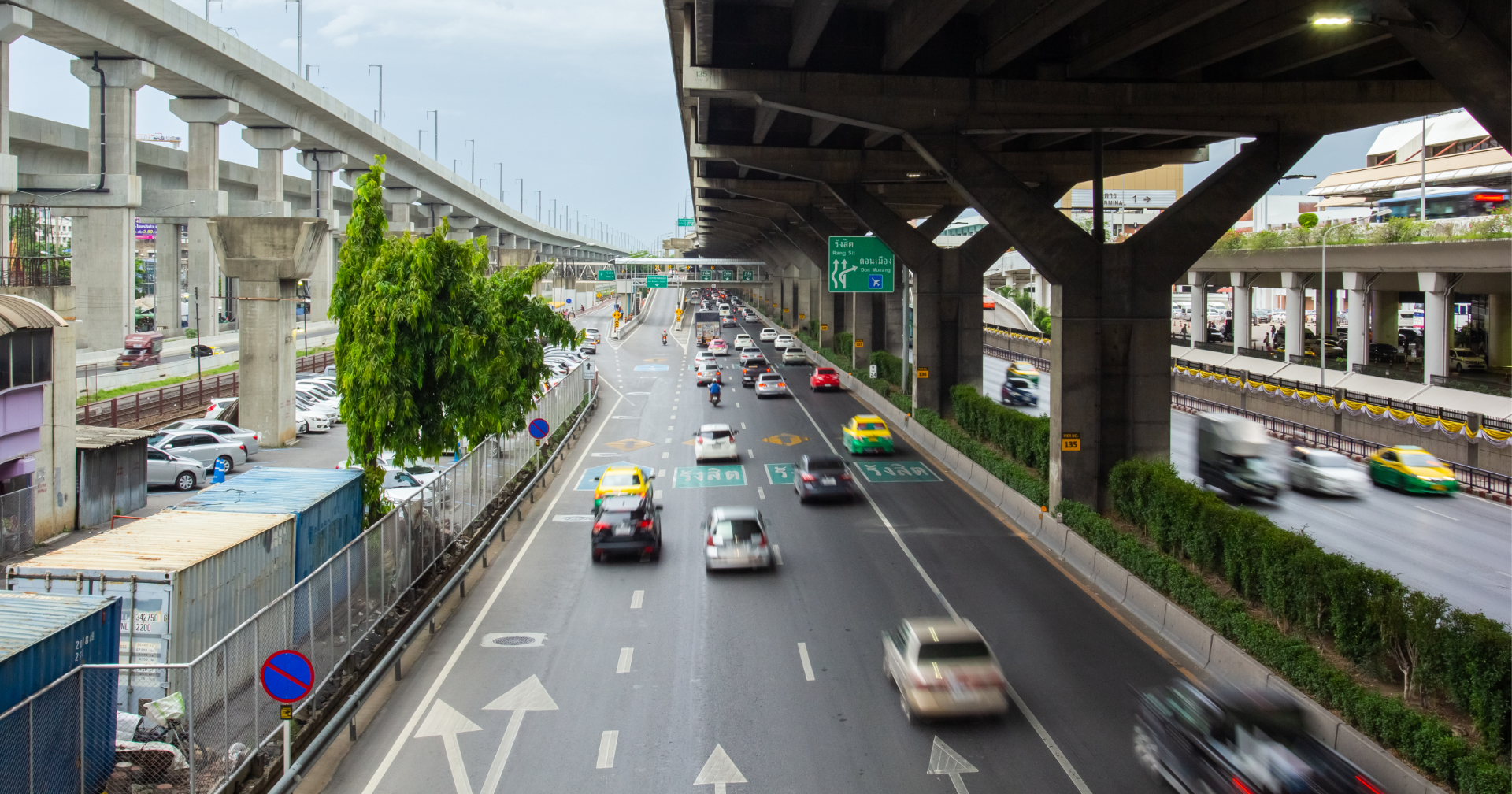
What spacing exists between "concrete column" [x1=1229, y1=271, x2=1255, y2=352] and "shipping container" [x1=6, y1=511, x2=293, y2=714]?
67.4m

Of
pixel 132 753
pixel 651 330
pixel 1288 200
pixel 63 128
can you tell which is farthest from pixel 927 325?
pixel 1288 200

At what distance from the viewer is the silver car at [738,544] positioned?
22938mm

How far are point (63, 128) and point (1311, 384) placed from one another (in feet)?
213

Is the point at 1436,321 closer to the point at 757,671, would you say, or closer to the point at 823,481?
the point at 823,481

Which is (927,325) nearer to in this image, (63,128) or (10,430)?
(10,430)

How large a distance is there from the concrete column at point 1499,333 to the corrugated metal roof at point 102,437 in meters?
68.2

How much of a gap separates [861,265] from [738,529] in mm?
29897

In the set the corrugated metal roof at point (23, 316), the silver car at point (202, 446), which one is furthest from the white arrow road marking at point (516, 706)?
the silver car at point (202, 446)

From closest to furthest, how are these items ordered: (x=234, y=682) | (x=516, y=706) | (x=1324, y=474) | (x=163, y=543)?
(x=234, y=682), (x=163, y=543), (x=516, y=706), (x=1324, y=474)

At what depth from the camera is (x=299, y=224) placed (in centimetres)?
3641

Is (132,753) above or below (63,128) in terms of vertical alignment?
below

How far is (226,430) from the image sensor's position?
3544cm

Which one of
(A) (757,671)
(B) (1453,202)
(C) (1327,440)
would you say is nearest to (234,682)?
(A) (757,671)

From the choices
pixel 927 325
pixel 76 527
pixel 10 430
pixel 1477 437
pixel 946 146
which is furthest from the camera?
pixel 927 325
